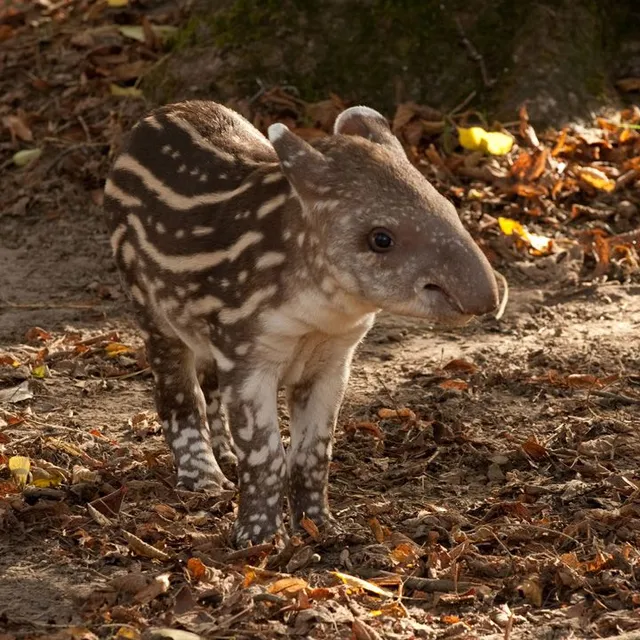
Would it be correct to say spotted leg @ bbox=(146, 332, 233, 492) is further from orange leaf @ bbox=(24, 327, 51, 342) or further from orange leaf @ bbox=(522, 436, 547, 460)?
orange leaf @ bbox=(24, 327, 51, 342)

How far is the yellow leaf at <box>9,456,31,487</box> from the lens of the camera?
5609 millimetres

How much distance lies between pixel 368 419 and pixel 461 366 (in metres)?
0.70

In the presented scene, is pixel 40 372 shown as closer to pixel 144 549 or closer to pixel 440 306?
pixel 144 549

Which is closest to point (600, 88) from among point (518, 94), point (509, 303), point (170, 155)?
point (518, 94)

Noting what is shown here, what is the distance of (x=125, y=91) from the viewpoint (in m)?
9.48

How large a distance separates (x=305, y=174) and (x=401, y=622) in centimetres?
149

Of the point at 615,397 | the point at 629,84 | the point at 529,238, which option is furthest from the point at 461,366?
the point at 629,84

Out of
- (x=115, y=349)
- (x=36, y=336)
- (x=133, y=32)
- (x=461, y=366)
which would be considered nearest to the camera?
(x=461, y=366)

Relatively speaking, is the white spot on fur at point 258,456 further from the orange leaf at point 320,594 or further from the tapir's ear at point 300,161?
the tapir's ear at point 300,161

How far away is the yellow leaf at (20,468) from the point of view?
5.61 m

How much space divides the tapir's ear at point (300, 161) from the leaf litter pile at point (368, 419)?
4.04 feet

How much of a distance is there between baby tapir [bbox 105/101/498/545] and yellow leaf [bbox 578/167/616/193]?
3.17 m

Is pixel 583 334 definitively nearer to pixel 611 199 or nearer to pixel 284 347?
pixel 611 199

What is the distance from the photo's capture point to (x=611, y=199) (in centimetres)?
842
